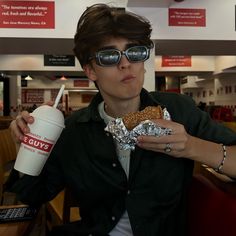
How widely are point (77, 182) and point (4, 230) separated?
12.5 inches

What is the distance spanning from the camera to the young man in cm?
137

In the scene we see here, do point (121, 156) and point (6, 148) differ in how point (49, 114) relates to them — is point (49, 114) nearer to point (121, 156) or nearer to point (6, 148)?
point (121, 156)

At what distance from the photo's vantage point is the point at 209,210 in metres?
1.33

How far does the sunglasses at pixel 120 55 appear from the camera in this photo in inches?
52.9

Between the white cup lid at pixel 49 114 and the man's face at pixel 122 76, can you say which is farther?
the man's face at pixel 122 76

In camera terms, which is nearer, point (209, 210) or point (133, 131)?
point (133, 131)

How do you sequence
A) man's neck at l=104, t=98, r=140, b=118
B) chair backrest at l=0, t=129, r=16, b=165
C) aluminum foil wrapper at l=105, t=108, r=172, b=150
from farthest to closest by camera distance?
chair backrest at l=0, t=129, r=16, b=165 → man's neck at l=104, t=98, r=140, b=118 → aluminum foil wrapper at l=105, t=108, r=172, b=150

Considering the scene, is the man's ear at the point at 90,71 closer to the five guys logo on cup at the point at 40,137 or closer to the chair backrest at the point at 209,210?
the five guys logo on cup at the point at 40,137

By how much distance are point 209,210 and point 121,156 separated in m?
0.38

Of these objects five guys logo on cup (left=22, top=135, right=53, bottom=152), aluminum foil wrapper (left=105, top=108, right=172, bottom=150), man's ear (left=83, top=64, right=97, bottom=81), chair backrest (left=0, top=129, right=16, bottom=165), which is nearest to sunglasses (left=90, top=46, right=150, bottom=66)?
man's ear (left=83, top=64, right=97, bottom=81)

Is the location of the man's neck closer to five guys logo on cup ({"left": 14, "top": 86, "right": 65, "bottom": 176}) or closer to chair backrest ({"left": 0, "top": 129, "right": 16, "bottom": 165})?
five guys logo on cup ({"left": 14, "top": 86, "right": 65, "bottom": 176})

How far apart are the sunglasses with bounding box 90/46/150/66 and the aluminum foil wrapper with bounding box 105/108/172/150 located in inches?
9.7

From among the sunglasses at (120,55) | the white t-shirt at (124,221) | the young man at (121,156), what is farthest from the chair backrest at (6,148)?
the sunglasses at (120,55)

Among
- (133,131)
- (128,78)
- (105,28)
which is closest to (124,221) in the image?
(133,131)
